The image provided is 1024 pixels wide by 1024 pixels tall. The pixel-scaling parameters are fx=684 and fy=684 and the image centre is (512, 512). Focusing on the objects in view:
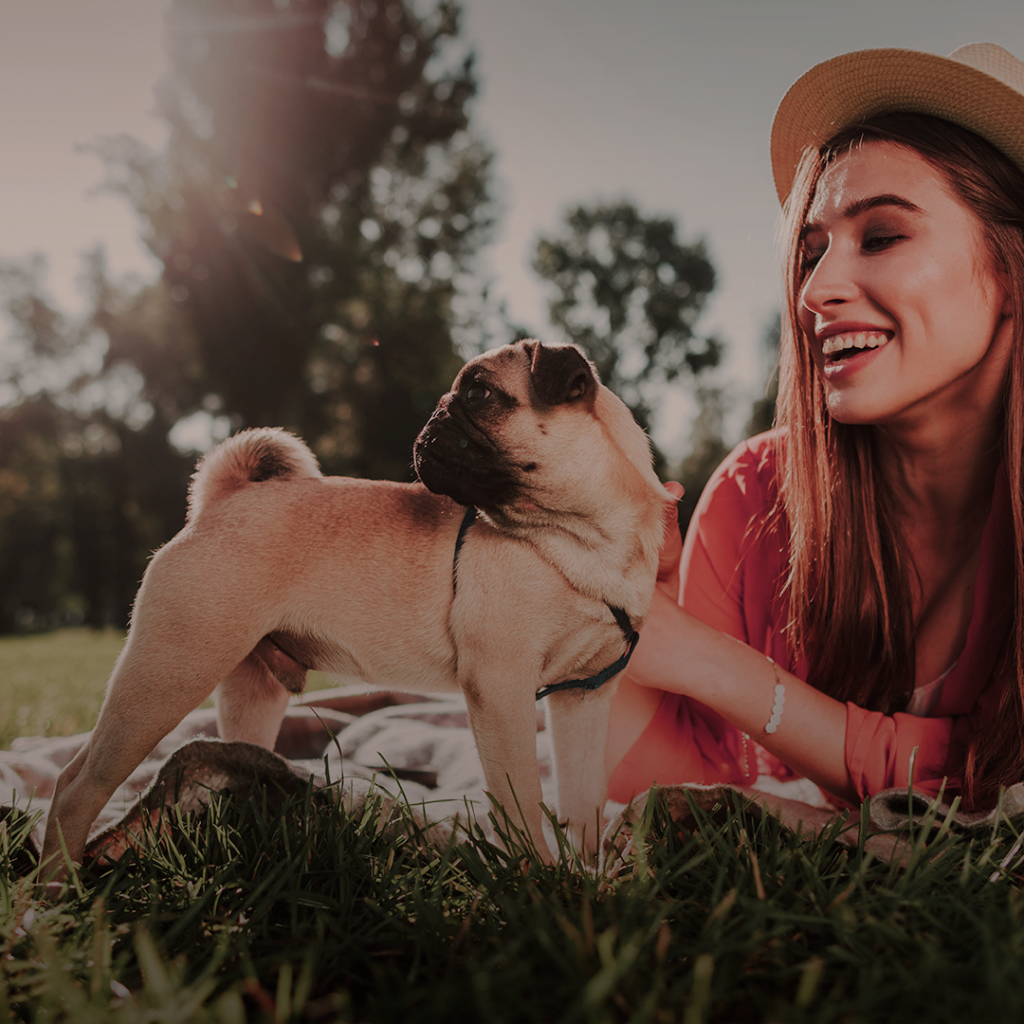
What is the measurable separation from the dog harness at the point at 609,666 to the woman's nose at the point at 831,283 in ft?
4.65

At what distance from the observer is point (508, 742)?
6.72 ft

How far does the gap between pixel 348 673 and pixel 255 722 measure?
514mm

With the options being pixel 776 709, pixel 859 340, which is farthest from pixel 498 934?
pixel 859 340

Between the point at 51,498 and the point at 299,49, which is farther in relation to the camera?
the point at 51,498

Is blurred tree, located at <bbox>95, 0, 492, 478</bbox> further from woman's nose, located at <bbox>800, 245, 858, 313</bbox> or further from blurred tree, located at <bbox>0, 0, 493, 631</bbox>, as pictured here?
woman's nose, located at <bbox>800, 245, 858, 313</bbox>

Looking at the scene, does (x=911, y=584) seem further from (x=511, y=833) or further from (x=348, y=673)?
(x=348, y=673)

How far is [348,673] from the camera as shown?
2.44 meters

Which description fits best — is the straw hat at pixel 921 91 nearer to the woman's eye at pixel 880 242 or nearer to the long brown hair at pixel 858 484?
the long brown hair at pixel 858 484

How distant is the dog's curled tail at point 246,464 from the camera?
255 centimetres

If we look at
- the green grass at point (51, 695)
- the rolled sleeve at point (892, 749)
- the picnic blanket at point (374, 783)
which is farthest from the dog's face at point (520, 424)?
the green grass at point (51, 695)

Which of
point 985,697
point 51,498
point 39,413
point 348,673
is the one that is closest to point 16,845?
point 348,673

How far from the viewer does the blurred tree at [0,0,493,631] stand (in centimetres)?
1981

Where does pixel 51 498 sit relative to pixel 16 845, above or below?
below

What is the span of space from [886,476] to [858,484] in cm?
20
